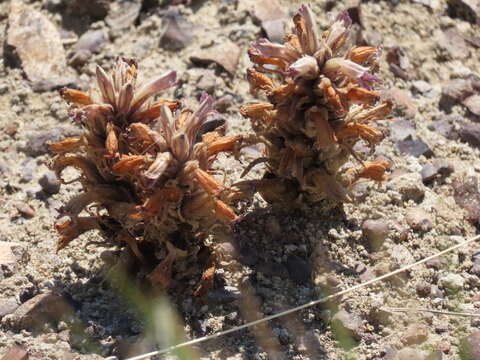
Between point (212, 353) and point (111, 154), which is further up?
point (111, 154)

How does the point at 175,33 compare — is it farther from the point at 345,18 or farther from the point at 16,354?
the point at 16,354

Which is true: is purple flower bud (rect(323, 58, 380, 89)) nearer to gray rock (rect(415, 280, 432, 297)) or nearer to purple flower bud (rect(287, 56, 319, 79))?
purple flower bud (rect(287, 56, 319, 79))

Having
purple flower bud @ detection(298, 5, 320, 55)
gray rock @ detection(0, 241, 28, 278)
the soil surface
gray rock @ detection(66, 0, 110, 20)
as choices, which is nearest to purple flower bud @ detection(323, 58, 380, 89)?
purple flower bud @ detection(298, 5, 320, 55)

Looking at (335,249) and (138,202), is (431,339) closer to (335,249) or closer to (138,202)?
(335,249)

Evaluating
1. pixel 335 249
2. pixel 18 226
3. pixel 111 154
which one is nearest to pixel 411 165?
pixel 335 249

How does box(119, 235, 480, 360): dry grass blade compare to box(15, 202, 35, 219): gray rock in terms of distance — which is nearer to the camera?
box(119, 235, 480, 360): dry grass blade
